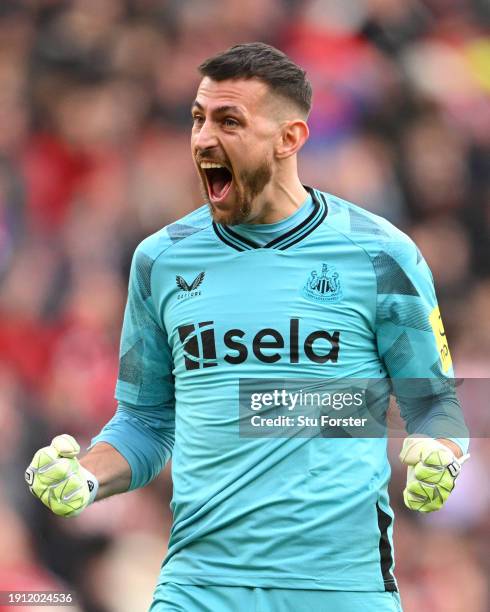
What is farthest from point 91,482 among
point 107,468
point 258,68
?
point 258,68

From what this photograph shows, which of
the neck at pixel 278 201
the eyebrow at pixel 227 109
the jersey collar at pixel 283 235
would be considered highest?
the eyebrow at pixel 227 109

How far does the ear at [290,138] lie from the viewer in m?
3.28

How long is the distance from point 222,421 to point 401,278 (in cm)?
65

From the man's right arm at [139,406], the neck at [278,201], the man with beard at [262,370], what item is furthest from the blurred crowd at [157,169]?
the neck at [278,201]

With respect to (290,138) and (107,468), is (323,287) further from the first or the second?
(107,468)

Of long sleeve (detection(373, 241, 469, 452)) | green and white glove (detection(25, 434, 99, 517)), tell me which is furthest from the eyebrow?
green and white glove (detection(25, 434, 99, 517))

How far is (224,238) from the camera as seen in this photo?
10.7 ft

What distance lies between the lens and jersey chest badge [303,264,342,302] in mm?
3090

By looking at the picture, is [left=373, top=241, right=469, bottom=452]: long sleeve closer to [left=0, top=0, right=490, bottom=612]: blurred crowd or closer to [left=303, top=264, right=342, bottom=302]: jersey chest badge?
[left=303, top=264, right=342, bottom=302]: jersey chest badge

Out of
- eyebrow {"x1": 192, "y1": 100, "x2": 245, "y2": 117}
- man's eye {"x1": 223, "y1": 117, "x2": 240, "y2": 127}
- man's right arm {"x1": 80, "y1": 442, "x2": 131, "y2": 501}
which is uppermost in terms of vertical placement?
eyebrow {"x1": 192, "y1": 100, "x2": 245, "y2": 117}

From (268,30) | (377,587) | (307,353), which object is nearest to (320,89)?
(268,30)

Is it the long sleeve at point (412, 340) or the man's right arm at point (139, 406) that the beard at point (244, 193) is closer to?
the man's right arm at point (139, 406)

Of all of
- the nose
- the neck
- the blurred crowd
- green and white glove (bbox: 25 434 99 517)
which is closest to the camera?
green and white glove (bbox: 25 434 99 517)

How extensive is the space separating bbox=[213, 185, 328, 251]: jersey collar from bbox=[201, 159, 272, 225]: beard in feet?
0.17
